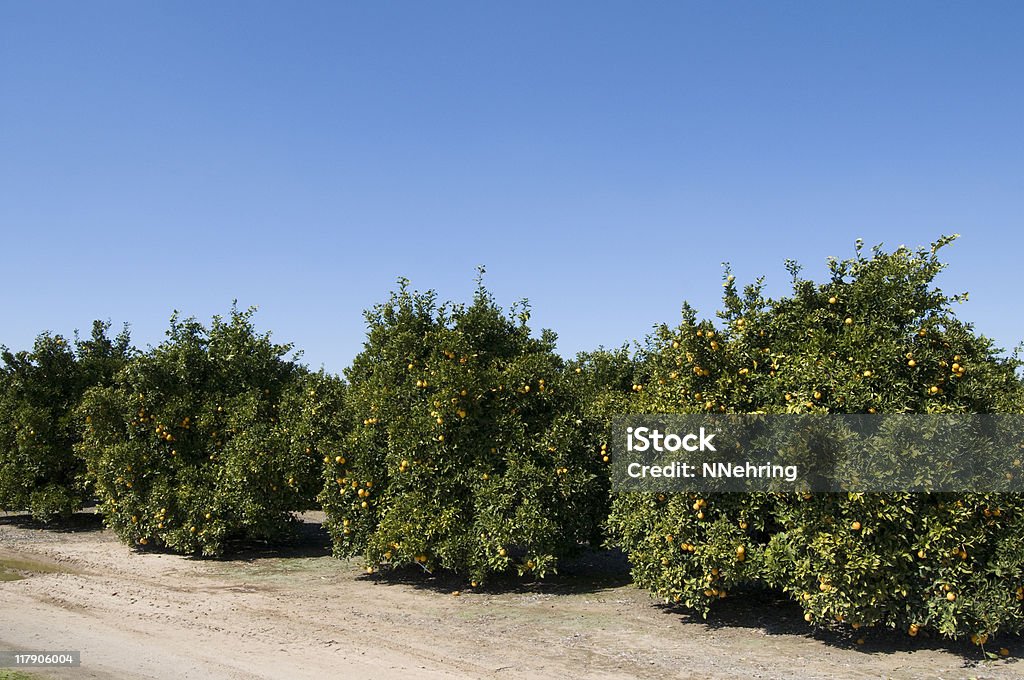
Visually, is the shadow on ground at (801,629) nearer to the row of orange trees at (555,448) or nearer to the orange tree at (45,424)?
the row of orange trees at (555,448)

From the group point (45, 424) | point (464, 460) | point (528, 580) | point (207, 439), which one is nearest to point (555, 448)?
point (464, 460)

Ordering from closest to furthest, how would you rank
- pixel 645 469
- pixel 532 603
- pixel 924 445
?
pixel 924 445 → pixel 645 469 → pixel 532 603

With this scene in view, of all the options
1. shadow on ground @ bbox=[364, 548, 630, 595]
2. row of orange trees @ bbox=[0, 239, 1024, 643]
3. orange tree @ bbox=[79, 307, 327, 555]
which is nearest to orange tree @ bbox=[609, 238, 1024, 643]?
row of orange trees @ bbox=[0, 239, 1024, 643]

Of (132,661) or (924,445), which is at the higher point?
(924,445)

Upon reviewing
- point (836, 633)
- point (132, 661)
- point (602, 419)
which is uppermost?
point (602, 419)

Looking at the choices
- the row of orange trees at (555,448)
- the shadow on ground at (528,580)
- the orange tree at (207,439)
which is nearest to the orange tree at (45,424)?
the row of orange trees at (555,448)

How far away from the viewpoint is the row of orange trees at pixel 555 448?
26.5 feet

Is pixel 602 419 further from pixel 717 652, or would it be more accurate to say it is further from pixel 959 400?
pixel 959 400

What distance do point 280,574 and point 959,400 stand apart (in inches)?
435

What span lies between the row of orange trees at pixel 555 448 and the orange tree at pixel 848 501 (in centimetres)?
2

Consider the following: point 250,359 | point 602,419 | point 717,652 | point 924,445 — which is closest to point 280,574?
point 250,359

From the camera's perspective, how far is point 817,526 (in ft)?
27.3

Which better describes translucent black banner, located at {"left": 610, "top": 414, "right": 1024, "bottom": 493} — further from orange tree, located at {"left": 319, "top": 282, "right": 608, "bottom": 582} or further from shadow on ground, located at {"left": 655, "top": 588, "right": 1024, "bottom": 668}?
orange tree, located at {"left": 319, "top": 282, "right": 608, "bottom": 582}

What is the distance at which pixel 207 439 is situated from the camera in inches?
607
